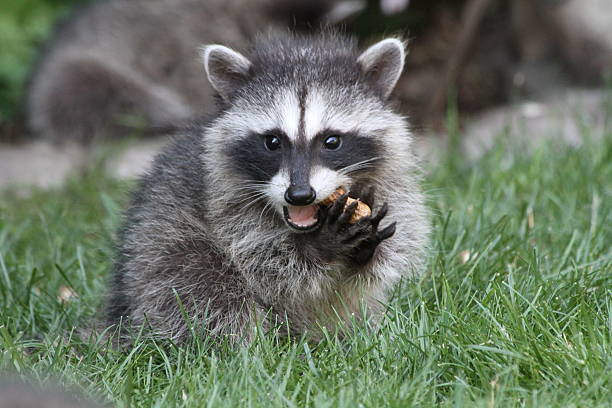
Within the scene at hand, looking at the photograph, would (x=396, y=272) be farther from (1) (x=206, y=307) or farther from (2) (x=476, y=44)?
(2) (x=476, y=44)

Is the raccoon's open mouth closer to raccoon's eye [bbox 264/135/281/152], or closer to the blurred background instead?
raccoon's eye [bbox 264/135/281/152]

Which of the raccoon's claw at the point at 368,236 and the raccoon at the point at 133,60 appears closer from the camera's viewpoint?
the raccoon's claw at the point at 368,236

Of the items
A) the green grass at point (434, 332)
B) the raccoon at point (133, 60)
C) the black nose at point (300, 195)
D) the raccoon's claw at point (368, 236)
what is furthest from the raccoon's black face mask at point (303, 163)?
the raccoon at point (133, 60)

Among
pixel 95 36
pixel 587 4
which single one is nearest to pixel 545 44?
pixel 587 4

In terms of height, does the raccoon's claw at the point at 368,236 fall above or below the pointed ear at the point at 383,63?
below

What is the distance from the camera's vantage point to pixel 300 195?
376 centimetres

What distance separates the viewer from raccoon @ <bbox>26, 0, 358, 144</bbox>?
31.2 feet

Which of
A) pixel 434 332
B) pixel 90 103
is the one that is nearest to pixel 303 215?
pixel 434 332

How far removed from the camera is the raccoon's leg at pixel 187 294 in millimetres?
4133

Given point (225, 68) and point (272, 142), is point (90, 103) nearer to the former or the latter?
point (225, 68)

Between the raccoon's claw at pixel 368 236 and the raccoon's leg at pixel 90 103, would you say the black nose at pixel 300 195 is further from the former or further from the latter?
the raccoon's leg at pixel 90 103

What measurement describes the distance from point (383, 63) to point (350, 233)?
2.96 ft

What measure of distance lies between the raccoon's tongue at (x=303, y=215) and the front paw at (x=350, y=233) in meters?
0.06

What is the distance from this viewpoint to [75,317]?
15.3 feet
